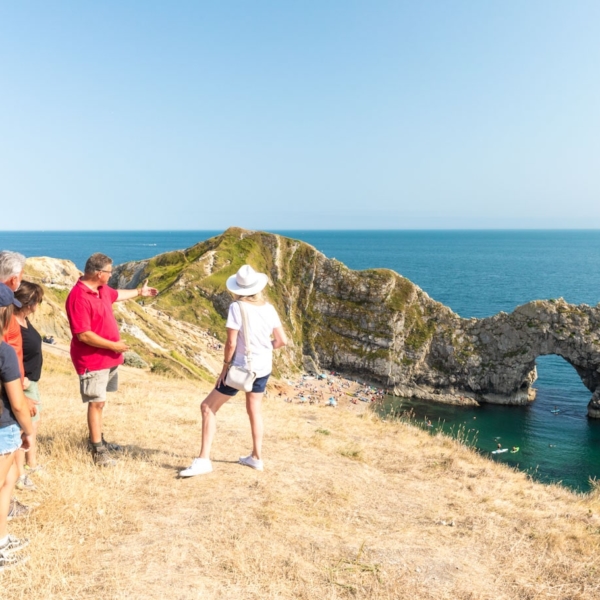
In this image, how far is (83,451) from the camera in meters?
8.47

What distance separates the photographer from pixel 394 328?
221 feet

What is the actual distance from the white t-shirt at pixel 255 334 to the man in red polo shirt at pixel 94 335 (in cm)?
193

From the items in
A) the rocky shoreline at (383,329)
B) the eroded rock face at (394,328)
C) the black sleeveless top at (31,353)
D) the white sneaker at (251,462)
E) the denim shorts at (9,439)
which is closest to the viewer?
the denim shorts at (9,439)

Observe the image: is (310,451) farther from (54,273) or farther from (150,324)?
(54,273)

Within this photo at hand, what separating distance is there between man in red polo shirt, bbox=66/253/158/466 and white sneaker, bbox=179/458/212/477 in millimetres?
1490

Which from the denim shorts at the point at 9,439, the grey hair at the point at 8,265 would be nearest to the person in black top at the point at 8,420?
the denim shorts at the point at 9,439

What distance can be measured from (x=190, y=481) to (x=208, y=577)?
2.73m

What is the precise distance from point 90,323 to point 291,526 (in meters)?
4.47

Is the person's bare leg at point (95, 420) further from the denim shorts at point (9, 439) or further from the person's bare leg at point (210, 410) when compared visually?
the denim shorts at point (9, 439)

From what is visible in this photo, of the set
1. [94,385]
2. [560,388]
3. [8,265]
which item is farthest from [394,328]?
[8,265]

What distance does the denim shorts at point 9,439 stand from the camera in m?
4.94

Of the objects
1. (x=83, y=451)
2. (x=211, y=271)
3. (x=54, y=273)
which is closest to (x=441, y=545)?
(x=83, y=451)

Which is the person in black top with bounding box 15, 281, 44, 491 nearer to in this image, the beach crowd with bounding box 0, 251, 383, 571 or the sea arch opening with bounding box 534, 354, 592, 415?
the beach crowd with bounding box 0, 251, 383, 571

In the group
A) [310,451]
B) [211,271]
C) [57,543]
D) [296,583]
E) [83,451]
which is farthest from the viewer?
[211,271]
